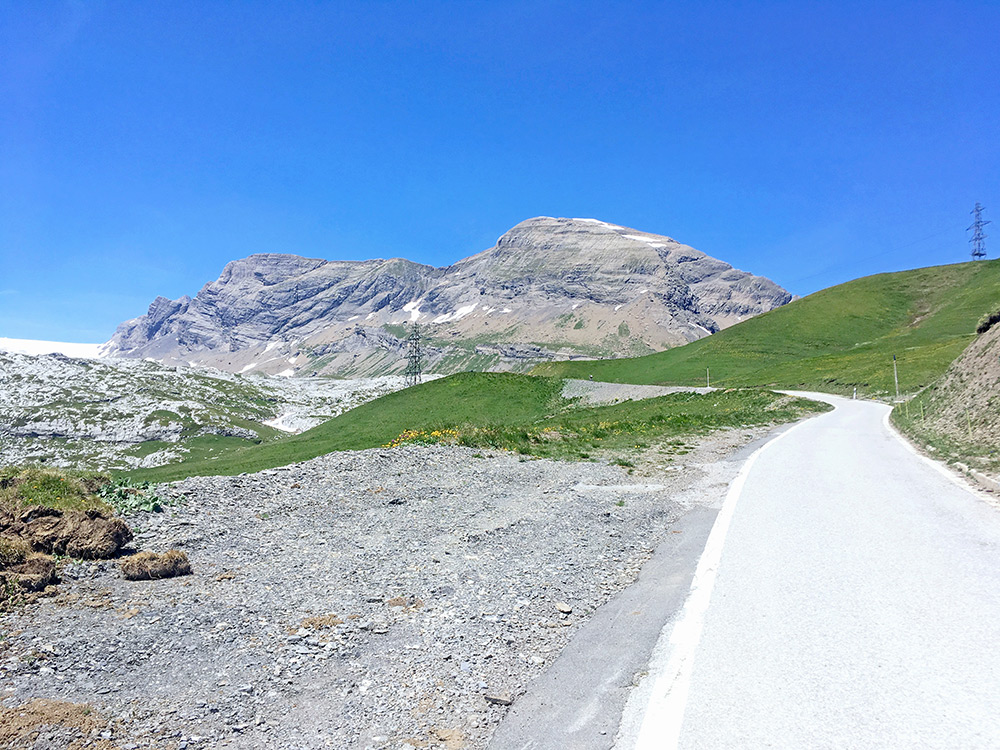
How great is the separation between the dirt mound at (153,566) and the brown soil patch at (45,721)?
328 cm

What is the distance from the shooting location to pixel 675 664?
5.65 meters

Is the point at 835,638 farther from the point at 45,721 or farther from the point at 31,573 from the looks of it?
the point at 31,573

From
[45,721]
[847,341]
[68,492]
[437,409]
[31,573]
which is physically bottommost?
[45,721]

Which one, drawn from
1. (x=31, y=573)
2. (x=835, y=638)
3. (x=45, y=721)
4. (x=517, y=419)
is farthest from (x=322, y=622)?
(x=517, y=419)

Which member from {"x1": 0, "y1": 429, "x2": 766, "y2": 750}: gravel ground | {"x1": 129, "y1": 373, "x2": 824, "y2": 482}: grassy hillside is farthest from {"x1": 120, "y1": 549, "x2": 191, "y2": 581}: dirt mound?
{"x1": 129, "y1": 373, "x2": 824, "y2": 482}: grassy hillside

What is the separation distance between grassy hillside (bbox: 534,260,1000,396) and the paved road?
61.4 metres

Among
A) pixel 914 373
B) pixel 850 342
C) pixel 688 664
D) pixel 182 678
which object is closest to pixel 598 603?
pixel 688 664

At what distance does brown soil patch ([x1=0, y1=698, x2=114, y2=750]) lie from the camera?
4.36 metres

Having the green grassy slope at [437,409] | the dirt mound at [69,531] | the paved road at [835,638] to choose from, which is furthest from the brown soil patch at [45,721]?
the green grassy slope at [437,409]

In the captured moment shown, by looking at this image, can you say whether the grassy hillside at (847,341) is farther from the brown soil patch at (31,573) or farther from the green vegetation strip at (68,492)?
the brown soil patch at (31,573)

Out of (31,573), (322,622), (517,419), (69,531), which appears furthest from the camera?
(517,419)

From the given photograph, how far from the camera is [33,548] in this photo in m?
7.91

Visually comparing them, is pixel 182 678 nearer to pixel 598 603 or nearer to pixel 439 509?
pixel 598 603

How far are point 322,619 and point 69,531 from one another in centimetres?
477
